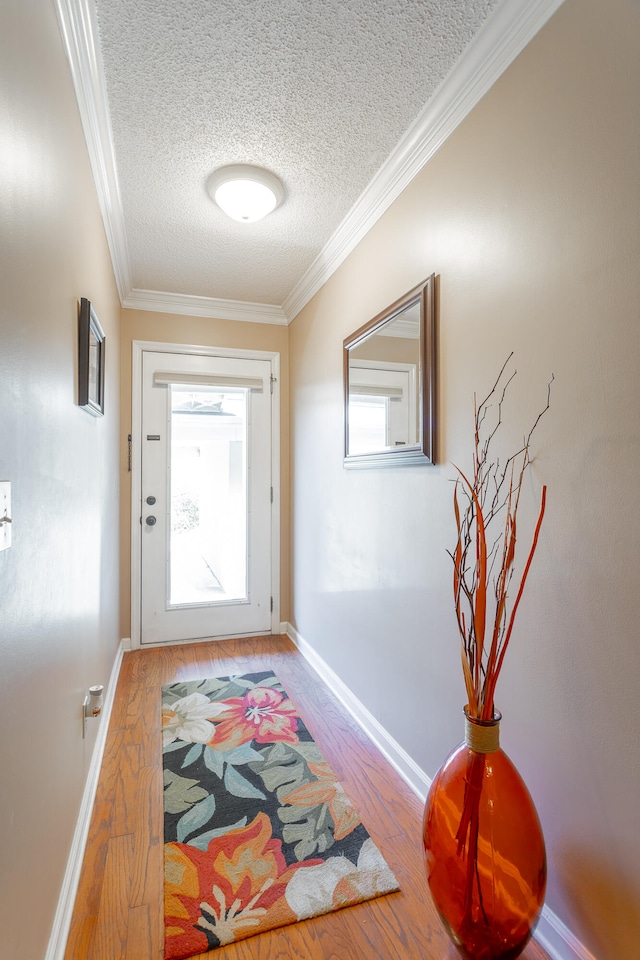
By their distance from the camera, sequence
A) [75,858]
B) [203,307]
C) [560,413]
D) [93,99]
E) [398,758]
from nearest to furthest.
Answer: [560,413] < [75,858] < [93,99] < [398,758] < [203,307]

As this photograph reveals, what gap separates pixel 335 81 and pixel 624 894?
7.75ft

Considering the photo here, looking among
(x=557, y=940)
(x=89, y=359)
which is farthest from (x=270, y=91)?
(x=557, y=940)

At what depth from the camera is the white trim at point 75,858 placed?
47.2 inches

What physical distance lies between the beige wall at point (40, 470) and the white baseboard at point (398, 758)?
1191mm

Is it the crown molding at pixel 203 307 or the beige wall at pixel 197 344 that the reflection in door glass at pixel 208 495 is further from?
the crown molding at pixel 203 307

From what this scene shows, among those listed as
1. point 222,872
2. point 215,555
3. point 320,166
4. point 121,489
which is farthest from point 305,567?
point 320,166

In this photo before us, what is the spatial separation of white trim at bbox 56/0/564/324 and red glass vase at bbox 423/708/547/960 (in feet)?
6.06

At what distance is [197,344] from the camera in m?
3.56

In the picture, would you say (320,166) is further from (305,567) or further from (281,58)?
(305,567)

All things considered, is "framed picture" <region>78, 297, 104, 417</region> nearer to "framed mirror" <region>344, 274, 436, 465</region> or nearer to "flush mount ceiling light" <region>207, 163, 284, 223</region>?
"flush mount ceiling light" <region>207, 163, 284, 223</region>

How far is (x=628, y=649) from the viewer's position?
1056mm

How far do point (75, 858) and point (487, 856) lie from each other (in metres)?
1.18

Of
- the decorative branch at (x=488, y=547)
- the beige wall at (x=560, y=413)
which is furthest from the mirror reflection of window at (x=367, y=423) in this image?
the decorative branch at (x=488, y=547)

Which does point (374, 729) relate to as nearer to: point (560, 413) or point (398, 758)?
point (398, 758)
